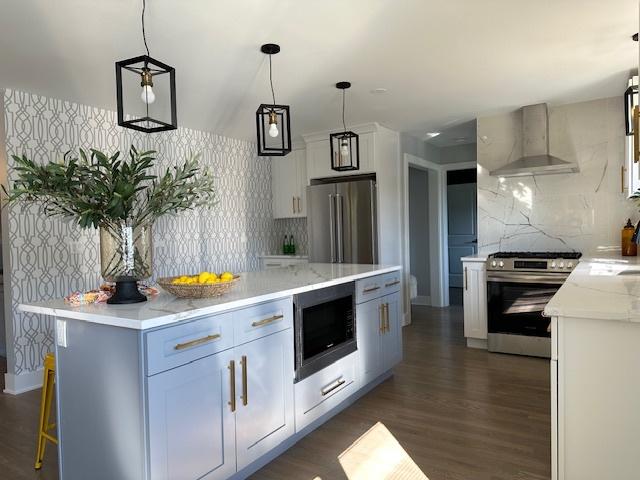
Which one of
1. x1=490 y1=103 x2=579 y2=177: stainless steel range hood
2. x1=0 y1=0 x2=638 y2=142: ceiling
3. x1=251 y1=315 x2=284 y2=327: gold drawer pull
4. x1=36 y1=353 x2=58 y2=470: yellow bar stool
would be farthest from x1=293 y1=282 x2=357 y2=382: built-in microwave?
x1=490 y1=103 x2=579 y2=177: stainless steel range hood

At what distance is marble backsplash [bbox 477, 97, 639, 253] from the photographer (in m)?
4.41

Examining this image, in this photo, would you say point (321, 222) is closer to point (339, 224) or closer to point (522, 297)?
point (339, 224)

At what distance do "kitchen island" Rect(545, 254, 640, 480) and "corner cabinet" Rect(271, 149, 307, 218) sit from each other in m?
4.47

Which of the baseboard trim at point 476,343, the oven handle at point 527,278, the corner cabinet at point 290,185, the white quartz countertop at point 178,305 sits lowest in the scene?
the baseboard trim at point 476,343

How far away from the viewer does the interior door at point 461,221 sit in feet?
25.2

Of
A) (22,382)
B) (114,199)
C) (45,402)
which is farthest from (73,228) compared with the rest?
(114,199)

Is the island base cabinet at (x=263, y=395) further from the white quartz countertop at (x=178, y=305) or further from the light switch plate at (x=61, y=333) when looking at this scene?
the light switch plate at (x=61, y=333)

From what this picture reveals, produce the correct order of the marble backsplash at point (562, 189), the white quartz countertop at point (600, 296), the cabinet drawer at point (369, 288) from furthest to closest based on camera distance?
the marble backsplash at point (562, 189) < the cabinet drawer at point (369, 288) < the white quartz countertop at point (600, 296)

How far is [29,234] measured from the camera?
3639 millimetres

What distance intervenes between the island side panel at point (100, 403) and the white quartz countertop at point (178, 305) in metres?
0.06

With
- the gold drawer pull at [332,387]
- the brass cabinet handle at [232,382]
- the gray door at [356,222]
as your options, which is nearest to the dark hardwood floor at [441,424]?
the gold drawer pull at [332,387]

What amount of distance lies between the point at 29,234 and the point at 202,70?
1.87 metres

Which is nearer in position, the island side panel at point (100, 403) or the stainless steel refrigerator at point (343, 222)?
the island side panel at point (100, 403)

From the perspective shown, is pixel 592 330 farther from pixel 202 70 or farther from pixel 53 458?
pixel 202 70
